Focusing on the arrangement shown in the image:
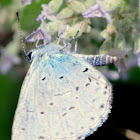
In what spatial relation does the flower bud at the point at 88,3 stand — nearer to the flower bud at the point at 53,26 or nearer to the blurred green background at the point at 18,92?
the flower bud at the point at 53,26

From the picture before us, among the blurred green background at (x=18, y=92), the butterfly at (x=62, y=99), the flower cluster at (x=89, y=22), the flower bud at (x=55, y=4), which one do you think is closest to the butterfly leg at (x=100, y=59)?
the butterfly at (x=62, y=99)

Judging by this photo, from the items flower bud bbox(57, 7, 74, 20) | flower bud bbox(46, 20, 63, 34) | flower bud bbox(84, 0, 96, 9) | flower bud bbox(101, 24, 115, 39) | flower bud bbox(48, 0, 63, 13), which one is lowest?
flower bud bbox(101, 24, 115, 39)

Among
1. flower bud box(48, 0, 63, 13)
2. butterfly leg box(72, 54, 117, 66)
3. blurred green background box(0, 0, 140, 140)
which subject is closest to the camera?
butterfly leg box(72, 54, 117, 66)

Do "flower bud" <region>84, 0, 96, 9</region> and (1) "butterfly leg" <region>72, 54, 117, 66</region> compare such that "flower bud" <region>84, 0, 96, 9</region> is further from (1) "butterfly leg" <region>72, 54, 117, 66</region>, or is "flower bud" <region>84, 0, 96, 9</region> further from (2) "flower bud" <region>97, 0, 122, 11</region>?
(1) "butterfly leg" <region>72, 54, 117, 66</region>

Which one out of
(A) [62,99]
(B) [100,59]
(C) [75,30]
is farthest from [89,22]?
(A) [62,99]

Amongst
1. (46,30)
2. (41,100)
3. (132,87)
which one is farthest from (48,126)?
(132,87)

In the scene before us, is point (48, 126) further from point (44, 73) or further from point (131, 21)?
point (131, 21)

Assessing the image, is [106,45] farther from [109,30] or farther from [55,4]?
[55,4]

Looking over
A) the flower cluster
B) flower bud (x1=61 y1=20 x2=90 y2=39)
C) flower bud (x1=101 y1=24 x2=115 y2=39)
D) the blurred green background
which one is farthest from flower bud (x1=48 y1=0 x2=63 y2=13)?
the blurred green background
